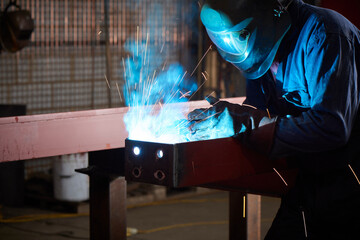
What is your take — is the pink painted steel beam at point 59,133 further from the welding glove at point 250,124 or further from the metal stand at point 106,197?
the welding glove at point 250,124

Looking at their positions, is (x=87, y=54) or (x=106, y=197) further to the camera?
(x=87, y=54)

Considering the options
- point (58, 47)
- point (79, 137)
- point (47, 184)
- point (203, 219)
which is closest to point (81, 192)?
point (47, 184)

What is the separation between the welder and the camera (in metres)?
1.95

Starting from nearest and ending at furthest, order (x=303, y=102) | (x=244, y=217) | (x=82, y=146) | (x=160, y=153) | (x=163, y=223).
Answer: (x=160, y=153) < (x=303, y=102) < (x=82, y=146) < (x=244, y=217) < (x=163, y=223)

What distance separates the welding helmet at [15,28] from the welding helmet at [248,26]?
12.4ft

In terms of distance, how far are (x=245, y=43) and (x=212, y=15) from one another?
0.50 feet

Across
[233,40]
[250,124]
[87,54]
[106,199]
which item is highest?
[233,40]

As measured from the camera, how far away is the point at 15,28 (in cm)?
551

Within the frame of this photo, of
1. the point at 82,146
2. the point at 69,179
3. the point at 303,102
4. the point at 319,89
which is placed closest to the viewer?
the point at 319,89

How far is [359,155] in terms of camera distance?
217 cm

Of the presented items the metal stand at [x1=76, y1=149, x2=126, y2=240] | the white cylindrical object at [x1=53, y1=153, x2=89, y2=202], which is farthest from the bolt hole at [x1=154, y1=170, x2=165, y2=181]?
the white cylindrical object at [x1=53, y1=153, x2=89, y2=202]

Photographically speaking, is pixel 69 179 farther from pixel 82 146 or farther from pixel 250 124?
pixel 250 124

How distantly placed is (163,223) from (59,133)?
2548 mm

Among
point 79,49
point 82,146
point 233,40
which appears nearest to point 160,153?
point 233,40
